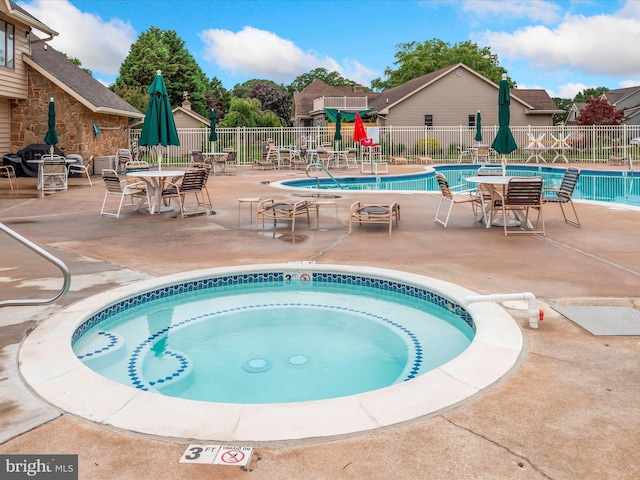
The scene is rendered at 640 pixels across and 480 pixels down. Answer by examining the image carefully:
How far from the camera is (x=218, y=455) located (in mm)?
2689

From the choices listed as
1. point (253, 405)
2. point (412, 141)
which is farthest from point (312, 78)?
point (253, 405)

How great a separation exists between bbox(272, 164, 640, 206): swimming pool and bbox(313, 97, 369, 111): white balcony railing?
16797 mm

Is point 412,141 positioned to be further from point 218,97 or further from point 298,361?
point 218,97

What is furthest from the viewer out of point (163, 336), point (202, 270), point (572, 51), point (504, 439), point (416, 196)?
point (572, 51)

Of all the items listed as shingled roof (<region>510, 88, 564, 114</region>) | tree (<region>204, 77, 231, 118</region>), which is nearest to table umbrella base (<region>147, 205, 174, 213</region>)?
shingled roof (<region>510, 88, 564, 114</region>)

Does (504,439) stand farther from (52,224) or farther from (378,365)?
(52,224)

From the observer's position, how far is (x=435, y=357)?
4.67 meters

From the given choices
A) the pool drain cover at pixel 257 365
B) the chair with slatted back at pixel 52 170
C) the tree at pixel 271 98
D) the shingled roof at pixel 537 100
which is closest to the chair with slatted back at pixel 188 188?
the chair with slatted back at pixel 52 170

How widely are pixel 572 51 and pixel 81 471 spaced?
7511 centimetres

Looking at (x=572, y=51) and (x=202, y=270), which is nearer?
(x=202, y=270)

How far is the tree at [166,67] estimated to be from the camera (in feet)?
166

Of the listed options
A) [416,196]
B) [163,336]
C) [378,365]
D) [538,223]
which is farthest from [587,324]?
[416,196]

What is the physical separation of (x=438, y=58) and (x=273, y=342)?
175 feet

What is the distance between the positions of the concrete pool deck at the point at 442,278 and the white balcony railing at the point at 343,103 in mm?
29062
